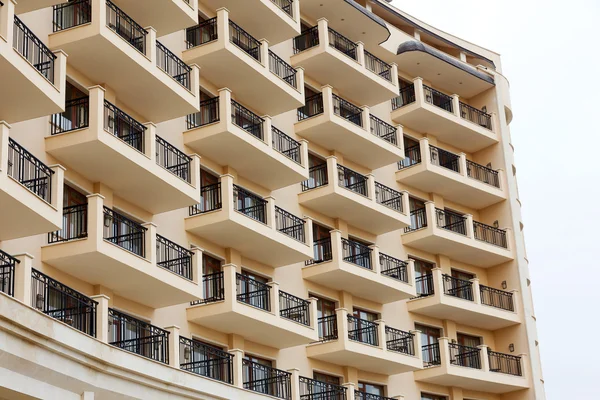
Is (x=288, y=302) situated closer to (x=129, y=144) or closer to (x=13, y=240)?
(x=129, y=144)

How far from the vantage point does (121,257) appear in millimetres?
24297

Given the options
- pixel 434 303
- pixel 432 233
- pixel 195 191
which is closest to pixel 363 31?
pixel 432 233

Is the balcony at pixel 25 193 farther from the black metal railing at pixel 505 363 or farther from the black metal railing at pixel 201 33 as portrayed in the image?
the black metal railing at pixel 505 363

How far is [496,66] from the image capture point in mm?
47062

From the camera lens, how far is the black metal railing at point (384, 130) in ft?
125

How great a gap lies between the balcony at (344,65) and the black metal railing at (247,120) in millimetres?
4728

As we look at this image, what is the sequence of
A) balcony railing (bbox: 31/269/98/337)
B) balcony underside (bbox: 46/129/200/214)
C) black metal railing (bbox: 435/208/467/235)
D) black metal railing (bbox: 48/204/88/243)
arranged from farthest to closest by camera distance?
black metal railing (bbox: 435/208/467/235)
balcony underside (bbox: 46/129/200/214)
black metal railing (bbox: 48/204/88/243)
balcony railing (bbox: 31/269/98/337)

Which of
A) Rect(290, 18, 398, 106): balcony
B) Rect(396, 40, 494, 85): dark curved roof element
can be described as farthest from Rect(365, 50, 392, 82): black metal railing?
Rect(396, 40, 494, 85): dark curved roof element

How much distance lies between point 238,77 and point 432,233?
1036 centimetres

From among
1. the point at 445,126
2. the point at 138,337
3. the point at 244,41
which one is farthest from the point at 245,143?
the point at 445,126

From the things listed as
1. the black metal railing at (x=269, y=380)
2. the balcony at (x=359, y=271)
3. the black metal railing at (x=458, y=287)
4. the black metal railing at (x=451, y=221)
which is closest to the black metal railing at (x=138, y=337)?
the black metal railing at (x=269, y=380)

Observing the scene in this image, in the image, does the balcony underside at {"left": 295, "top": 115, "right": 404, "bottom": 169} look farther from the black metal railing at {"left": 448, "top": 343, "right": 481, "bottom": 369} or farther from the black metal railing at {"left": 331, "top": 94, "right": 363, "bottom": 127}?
the black metal railing at {"left": 448, "top": 343, "right": 481, "bottom": 369}

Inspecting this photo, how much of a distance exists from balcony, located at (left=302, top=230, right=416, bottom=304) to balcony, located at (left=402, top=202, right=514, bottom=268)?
2.41m

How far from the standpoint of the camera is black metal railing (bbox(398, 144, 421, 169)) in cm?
4047
